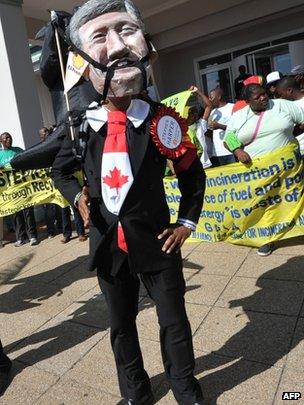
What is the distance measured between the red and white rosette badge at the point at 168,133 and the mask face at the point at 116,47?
19cm

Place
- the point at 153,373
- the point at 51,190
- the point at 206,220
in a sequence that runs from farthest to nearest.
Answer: the point at 51,190
the point at 206,220
the point at 153,373

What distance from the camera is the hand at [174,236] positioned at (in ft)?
7.26

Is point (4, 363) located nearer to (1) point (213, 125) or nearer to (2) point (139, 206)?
(2) point (139, 206)

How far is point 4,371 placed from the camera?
300 cm

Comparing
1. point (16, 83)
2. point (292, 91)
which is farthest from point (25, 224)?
point (292, 91)

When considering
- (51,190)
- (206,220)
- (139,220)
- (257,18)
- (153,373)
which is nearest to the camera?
(139,220)

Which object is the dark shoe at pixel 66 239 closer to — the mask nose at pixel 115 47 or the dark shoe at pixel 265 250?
the dark shoe at pixel 265 250

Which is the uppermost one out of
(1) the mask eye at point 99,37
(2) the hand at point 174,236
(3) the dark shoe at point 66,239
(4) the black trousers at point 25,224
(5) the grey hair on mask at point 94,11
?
(5) the grey hair on mask at point 94,11

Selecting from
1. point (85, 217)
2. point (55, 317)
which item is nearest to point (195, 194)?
point (85, 217)

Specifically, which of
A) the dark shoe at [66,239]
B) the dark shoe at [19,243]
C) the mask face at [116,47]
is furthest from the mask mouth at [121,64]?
the dark shoe at [19,243]

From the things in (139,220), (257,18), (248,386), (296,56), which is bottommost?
(248,386)

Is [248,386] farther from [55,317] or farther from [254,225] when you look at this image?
[254,225]

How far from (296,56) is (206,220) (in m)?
7.86

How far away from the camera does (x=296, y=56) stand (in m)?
11.0
